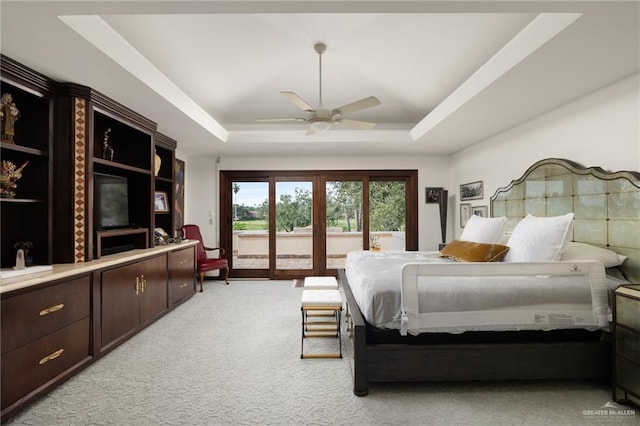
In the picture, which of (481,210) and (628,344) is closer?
(628,344)

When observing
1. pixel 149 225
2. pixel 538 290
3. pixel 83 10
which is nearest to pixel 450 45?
pixel 538 290

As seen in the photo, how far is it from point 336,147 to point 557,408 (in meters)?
4.09

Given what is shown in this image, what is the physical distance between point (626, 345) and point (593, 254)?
846mm

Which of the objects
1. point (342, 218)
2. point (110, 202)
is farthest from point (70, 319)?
point (342, 218)

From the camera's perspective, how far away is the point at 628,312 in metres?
1.87

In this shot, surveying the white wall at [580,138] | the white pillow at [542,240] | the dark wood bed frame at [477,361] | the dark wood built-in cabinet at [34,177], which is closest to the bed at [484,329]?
the dark wood bed frame at [477,361]

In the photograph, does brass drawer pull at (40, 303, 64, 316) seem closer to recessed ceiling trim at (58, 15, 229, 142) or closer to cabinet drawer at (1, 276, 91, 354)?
cabinet drawer at (1, 276, 91, 354)

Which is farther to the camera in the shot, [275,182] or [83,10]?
[275,182]

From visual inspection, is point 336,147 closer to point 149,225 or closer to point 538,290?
point 149,225

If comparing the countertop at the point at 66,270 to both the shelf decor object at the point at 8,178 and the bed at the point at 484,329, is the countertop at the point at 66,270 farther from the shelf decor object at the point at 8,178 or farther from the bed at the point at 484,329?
the bed at the point at 484,329

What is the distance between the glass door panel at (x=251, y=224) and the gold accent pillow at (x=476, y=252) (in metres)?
3.43

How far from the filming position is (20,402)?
1872 mm

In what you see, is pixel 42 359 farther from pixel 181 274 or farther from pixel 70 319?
pixel 181 274

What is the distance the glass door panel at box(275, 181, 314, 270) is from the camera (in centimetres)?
580
